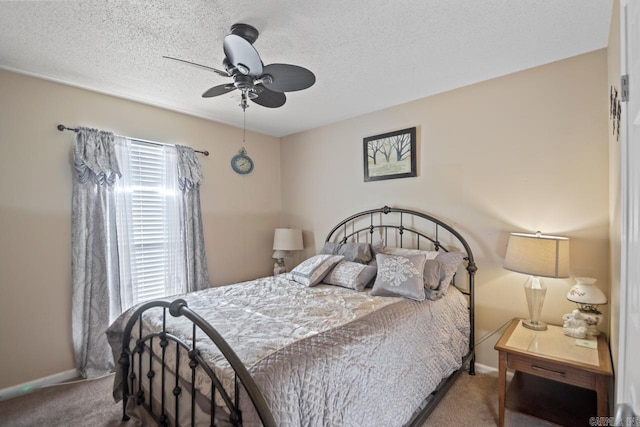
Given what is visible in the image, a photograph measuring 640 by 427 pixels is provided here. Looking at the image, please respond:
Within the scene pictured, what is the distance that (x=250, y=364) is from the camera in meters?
1.24

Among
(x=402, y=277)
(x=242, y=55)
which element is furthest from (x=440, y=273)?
A: (x=242, y=55)

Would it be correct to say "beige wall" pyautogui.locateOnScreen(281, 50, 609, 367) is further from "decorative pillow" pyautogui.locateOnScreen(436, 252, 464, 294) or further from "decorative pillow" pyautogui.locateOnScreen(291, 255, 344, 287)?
"decorative pillow" pyautogui.locateOnScreen(291, 255, 344, 287)

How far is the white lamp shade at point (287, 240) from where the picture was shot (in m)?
3.73

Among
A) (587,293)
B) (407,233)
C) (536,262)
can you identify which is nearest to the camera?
(587,293)

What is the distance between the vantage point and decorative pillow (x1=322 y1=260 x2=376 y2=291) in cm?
Result: 253

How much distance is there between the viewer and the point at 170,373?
5.06 ft

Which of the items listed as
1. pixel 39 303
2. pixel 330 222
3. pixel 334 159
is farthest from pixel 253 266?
pixel 39 303

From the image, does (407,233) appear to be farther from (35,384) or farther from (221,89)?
(35,384)

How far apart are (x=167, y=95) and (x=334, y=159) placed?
1.91 metres

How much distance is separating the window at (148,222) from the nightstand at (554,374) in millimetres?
3027

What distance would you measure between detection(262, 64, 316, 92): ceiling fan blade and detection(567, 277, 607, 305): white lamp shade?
2180 millimetres

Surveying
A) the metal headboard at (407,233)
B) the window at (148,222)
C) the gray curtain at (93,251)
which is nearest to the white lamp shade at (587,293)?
the metal headboard at (407,233)

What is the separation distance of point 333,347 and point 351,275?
121 centimetres

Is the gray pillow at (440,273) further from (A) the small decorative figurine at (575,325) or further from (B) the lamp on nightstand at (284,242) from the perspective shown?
(B) the lamp on nightstand at (284,242)
